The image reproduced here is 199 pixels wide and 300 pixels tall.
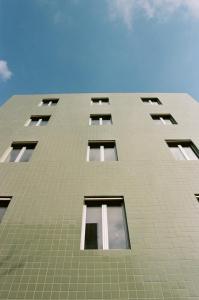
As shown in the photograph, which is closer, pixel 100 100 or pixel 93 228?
pixel 93 228

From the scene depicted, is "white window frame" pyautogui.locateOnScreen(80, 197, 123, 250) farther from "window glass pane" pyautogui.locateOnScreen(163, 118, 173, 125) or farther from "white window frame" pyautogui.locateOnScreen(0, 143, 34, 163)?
"window glass pane" pyautogui.locateOnScreen(163, 118, 173, 125)

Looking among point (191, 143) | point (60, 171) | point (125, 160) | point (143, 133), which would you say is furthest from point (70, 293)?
point (191, 143)

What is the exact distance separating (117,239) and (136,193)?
1598 mm

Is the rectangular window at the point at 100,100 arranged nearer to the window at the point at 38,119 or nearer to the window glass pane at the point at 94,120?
the window glass pane at the point at 94,120

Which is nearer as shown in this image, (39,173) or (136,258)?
(136,258)

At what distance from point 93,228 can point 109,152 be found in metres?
3.80

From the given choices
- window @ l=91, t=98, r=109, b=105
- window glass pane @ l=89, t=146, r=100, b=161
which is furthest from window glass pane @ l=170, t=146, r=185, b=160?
window @ l=91, t=98, r=109, b=105

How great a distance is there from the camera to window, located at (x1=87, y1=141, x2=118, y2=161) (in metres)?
8.27

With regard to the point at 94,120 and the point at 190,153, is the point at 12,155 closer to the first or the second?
the point at 94,120

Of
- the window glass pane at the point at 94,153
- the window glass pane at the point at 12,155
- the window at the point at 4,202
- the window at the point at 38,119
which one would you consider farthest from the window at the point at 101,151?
the window at the point at 38,119

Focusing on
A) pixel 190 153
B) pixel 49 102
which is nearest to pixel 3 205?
pixel 190 153

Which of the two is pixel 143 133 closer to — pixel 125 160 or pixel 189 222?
pixel 125 160

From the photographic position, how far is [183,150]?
8773 mm

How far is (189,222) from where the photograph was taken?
5410 millimetres
